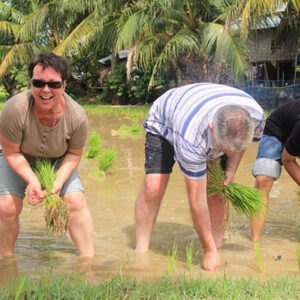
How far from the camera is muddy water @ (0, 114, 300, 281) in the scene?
3.36 m

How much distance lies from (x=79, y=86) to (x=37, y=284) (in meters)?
23.6

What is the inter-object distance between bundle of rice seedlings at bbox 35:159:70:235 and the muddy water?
29 centimetres

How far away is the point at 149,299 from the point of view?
2.62m

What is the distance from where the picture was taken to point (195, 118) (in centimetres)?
297

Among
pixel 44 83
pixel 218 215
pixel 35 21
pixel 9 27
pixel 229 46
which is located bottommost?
pixel 218 215

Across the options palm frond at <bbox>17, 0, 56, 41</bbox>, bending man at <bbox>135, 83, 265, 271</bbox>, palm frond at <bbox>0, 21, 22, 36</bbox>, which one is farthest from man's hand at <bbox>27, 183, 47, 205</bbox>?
palm frond at <bbox>0, 21, 22, 36</bbox>

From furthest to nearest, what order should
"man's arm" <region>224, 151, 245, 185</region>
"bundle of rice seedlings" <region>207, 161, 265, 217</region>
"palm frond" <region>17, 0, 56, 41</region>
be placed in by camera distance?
"palm frond" <region>17, 0, 56, 41</region>, "man's arm" <region>224, 151, 245, 185</region>, "bundle of rice seedlings" <region>207, 161, 265, 217</region>

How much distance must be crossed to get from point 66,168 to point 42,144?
8.7 inches

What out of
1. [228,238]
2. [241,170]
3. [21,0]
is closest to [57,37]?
[21,0]

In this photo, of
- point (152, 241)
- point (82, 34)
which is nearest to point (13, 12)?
point (82, 34)

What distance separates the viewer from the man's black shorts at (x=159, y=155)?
3619 mm

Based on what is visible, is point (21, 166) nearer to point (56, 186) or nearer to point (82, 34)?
point (56, 186)

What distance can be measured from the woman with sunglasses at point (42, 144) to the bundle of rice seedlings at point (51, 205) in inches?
1.7

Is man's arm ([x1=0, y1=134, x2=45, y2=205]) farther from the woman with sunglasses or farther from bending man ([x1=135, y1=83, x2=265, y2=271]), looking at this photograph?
bending man ([x1=135, y1=83, x2=265, y2=271])
